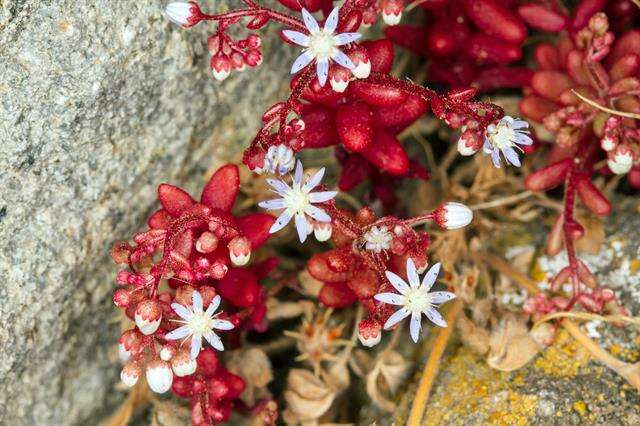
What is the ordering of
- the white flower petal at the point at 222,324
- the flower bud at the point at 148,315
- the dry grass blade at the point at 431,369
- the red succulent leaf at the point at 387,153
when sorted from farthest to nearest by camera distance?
the dry grass blade at the point at 431,369 < the red succulent leaf at the point at 387,153 < the white flower petal at the point at 222,324 < the flower bud at the point at 148,315

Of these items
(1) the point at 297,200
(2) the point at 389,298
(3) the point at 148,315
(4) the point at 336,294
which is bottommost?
(4) the point at 336,294

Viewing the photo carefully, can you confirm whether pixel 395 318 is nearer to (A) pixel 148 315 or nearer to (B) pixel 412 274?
(B) pixel 412 274

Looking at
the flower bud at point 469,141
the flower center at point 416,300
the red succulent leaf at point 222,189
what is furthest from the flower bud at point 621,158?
the red succulent leaf at point 222,189

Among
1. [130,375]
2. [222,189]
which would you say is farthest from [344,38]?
[130,375]

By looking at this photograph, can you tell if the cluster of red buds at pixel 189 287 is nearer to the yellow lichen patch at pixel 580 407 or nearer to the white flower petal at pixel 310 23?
the white flower petal at pixel 310 23

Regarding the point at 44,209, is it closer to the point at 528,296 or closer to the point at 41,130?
the point at 41,130
